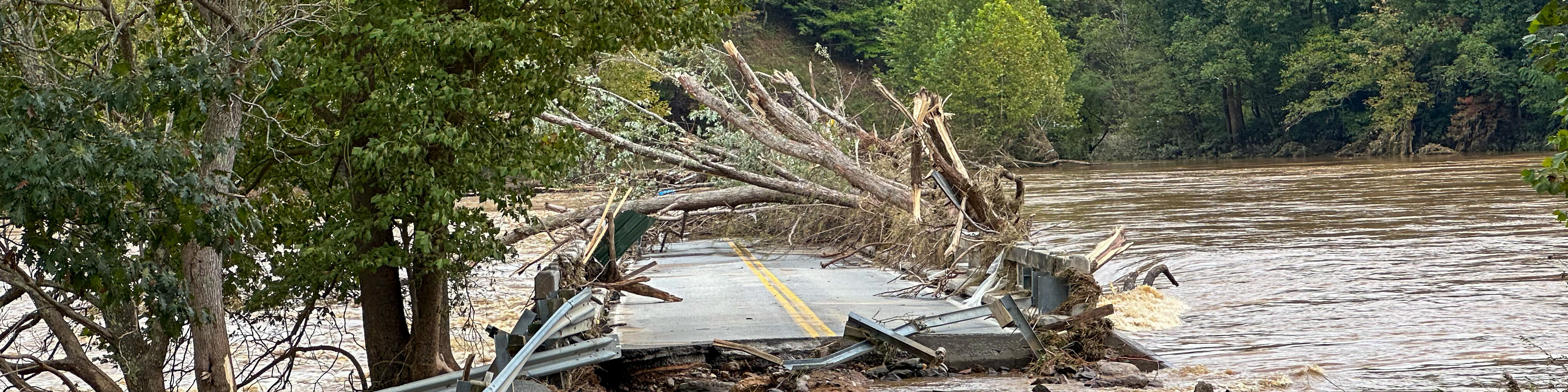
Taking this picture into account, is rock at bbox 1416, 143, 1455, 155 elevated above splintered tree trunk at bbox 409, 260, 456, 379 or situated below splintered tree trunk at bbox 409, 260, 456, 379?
above

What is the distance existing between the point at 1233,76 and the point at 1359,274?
54.2 metres

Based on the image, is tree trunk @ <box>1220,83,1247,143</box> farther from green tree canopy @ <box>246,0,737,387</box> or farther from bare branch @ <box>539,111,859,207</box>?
green tree canopy @ <box>246,0,737,387</box>

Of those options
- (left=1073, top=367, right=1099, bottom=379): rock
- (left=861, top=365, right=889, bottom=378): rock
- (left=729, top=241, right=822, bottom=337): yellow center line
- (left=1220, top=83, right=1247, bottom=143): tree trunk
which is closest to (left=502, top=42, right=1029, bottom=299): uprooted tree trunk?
(left=729, top=241, right=822, bottom=337): yellow center line

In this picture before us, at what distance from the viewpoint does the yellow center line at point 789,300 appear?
1094 centimetres

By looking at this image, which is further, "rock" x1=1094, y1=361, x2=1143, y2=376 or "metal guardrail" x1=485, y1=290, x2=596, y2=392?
"rock" x1=1094, y1=361, x2=1143, y2=376

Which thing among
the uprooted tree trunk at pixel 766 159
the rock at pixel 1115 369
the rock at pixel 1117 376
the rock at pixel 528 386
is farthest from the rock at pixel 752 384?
the uprooted tree trunk at pixel 766 159

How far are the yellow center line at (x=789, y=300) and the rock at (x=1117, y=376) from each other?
1905 mm

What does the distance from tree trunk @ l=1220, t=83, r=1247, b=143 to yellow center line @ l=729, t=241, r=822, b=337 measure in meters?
58.2

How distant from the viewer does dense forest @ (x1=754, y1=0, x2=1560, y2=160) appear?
61125 mm

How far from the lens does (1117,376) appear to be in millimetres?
10070

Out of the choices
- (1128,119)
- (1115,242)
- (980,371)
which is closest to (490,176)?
(980,371)

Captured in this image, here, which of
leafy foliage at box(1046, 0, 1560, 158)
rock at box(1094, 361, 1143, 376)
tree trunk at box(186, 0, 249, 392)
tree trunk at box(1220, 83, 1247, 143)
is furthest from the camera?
tree trunk at box(1220, 83, 1247, 143)

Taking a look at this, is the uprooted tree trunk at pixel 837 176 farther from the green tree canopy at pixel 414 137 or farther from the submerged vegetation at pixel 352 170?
the green tree canopy at pixel 414 137

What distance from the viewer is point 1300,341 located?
12.3 meters
